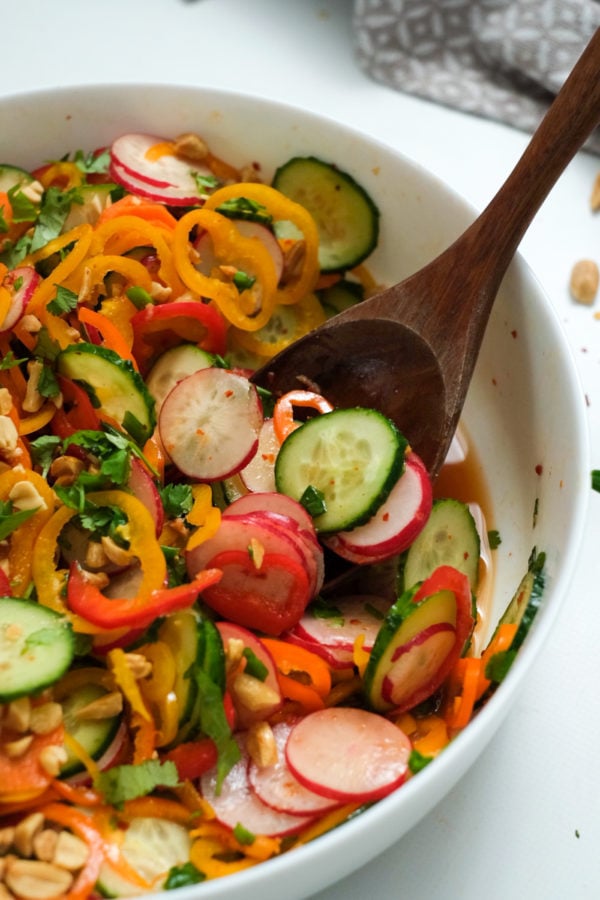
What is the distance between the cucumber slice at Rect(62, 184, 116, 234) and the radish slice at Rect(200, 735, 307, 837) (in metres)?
1.49

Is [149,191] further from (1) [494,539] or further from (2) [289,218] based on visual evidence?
(1) [494,539]

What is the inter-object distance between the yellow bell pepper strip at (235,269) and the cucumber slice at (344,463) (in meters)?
0.50

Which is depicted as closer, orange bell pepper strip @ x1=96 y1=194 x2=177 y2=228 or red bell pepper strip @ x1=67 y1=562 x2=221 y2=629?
red bell pepper strip @ x1=67 y1=562 x2=221 y2=629

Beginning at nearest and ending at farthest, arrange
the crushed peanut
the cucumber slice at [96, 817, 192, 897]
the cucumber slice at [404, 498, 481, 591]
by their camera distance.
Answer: the cucumber slice at [96, 817, 192, 897], the cucumber slice at [404, 498, 481, 591], the crushed peanut

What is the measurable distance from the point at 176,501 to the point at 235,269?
2.43ft

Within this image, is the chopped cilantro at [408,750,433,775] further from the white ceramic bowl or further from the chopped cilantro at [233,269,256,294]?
the chopped cilantro at [233,269,256,294]

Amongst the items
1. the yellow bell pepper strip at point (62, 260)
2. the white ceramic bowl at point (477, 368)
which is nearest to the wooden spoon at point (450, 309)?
the white ceramic bowl at point (477, 368)

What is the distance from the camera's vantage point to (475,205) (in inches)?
123

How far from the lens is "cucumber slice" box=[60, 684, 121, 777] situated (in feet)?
5.98

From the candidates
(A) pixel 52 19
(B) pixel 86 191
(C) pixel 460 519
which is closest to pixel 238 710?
(C) pixel 460 519

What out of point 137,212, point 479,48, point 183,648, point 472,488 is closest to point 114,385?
point 137,212

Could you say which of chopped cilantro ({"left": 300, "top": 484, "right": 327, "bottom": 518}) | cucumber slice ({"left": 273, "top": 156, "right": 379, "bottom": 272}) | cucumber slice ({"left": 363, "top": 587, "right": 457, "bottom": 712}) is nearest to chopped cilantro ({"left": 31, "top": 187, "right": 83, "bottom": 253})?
cucumber slice ({"left": 273, "top": 156, "right": 379, "bottom": 272})

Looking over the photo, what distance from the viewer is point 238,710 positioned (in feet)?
6.35

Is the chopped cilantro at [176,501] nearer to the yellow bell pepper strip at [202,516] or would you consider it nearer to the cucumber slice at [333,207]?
the yellow bell pepper strip at [202,516]
